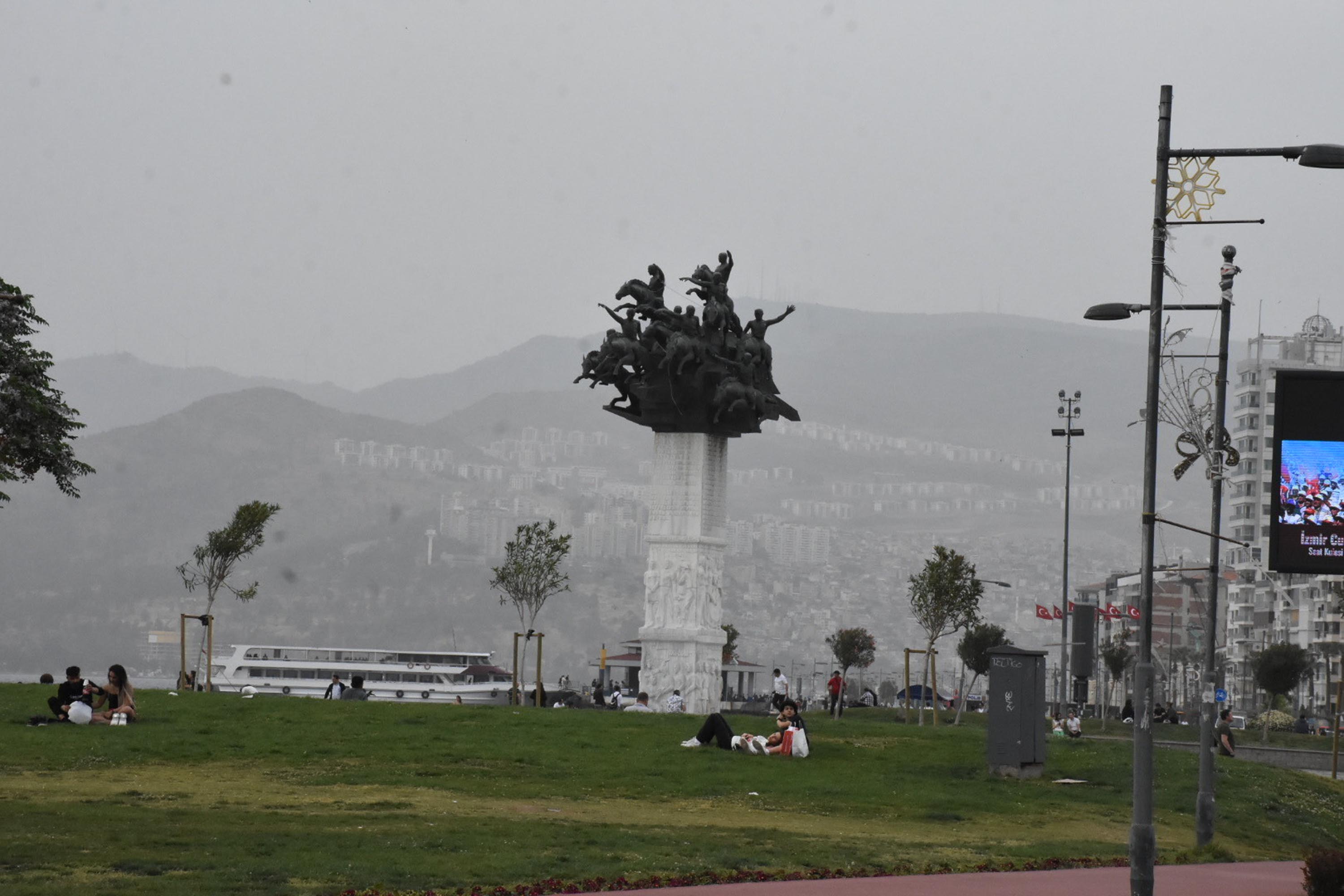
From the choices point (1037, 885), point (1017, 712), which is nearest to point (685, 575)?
point (1017, 712)

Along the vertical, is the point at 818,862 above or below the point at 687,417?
below

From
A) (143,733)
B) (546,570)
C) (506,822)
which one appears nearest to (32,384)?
(143,733)

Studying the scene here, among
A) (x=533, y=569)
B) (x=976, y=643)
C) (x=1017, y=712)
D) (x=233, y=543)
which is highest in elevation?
(x=233, y=543)

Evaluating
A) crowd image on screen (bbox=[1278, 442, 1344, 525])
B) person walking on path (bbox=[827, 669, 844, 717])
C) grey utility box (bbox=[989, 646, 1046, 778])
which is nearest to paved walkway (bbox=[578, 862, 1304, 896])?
crowd image on screen (bbox=[1278, 442, 1344, 525])

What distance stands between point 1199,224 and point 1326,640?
147939 millimetres

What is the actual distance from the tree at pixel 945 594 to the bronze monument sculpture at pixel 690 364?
1666cm

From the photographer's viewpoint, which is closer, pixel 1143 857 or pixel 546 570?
pixel 1143 857

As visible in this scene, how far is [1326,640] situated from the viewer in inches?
6142

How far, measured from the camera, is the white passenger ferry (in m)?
95.8

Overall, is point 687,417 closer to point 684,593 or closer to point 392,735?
point 684,593

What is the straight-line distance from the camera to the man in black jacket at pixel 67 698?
1233 inches

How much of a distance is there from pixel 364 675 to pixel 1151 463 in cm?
9227

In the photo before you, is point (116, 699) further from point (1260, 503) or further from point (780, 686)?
point (1260, 503)

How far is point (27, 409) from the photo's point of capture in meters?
31.0
